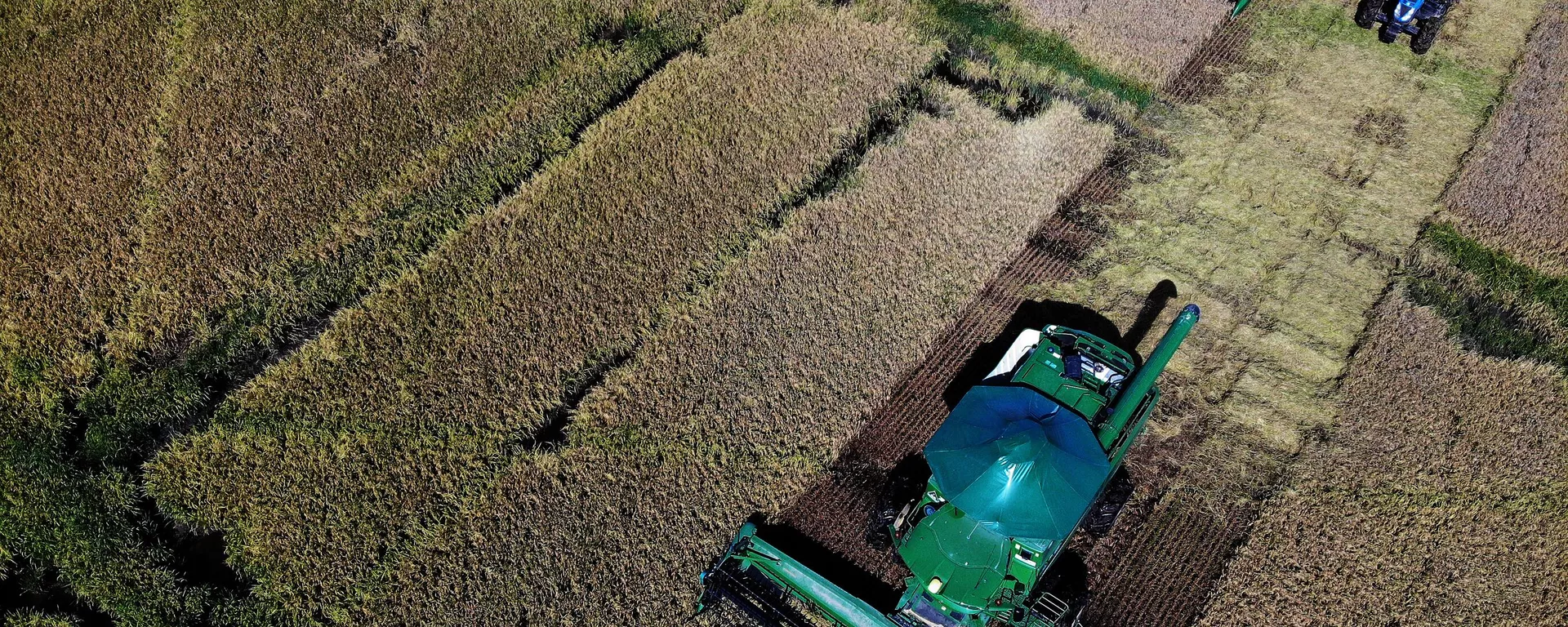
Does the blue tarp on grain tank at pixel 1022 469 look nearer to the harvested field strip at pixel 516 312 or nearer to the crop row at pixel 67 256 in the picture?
the harvested field strip at pixel 516 312

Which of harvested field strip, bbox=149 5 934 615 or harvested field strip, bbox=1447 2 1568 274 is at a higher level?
harvested field strip, bbox=149 5 934 615

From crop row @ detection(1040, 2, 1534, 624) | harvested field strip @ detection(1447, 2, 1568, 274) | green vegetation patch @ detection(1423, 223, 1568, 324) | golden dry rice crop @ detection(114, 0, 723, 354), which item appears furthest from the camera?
harvested field strip @ detection(1447, 2, 1568, 274)

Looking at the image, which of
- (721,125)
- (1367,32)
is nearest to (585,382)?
(721,125)

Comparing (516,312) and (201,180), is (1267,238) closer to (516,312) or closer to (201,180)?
(516,312)

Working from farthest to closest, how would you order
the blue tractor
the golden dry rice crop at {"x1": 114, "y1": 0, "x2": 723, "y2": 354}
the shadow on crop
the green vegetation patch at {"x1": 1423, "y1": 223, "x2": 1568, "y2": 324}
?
the blue tractor → the golden dry rice crop at {"x1": 114, "y1": 0, "x2": 723, "y2": 354} → the green vegetation patch at {"x1": 1423, "y1": 223, "x2": 1568, "y2": 324} → the shadow on crop

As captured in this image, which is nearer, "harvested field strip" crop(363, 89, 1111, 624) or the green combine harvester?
the green combine harvester

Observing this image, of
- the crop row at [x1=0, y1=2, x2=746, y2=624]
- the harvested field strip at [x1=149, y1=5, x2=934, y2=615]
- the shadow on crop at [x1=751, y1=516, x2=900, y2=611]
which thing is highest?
the crop row at [x1=0, y1=2, x2=746, y2=624]

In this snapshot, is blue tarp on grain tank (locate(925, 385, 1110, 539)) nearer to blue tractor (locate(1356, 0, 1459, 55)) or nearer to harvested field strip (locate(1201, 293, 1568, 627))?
harvested field strip (locate(1201, 293, 1568, 627))

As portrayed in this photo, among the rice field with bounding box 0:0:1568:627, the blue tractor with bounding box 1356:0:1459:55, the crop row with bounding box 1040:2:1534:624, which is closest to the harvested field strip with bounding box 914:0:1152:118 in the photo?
the rice field with bounding box 0:0:1568:627
